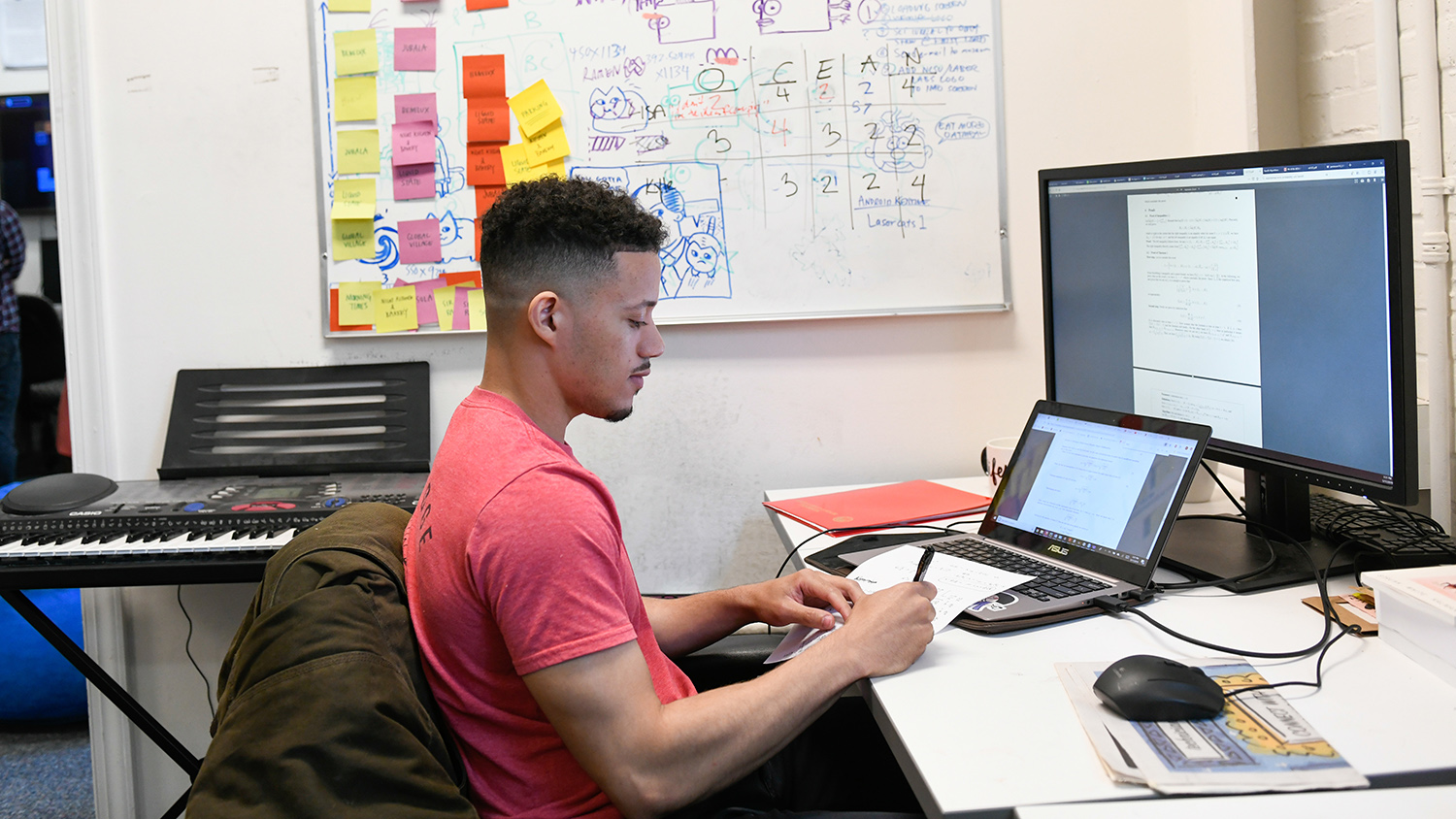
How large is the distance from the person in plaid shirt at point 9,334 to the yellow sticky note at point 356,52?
2.01m

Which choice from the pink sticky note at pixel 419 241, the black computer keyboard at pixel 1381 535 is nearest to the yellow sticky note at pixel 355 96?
the pink sticky note at pixel 419 241

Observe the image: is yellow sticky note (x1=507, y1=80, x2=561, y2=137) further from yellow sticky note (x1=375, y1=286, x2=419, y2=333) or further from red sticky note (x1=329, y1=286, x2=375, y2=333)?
red sticky note (x1=329, y1=286, x2=375, y2=333)

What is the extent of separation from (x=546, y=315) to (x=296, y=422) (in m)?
1.20

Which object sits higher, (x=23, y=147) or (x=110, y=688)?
(x=23, y=147)

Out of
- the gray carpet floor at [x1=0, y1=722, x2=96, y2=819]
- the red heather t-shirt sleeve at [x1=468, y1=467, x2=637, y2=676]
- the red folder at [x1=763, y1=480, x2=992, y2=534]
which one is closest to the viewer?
the red heather t-shirt sleeve at [x1=468, y1=467, x2=637, y2=676]

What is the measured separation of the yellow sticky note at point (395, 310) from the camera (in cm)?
212

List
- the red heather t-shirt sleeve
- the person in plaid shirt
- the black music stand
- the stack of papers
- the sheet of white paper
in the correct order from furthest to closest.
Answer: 1. the person in plaid shirt
2. the black music stand
3. the sheet of white paper
4. the red heather t-shirt sleeve
5. the stack of papers

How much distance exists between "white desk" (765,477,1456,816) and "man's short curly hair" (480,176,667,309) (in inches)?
22.7

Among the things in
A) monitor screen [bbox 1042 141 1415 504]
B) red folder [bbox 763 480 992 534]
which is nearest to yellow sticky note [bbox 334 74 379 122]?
red folder [bbox 763 480 992 534]

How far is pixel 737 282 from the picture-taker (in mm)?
2156

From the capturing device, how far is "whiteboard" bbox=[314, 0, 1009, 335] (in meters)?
2.09

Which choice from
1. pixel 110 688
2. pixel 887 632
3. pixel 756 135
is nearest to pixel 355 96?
pixel 756 135

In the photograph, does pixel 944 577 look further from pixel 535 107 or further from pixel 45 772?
pixel 45 772

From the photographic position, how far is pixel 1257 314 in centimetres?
133
